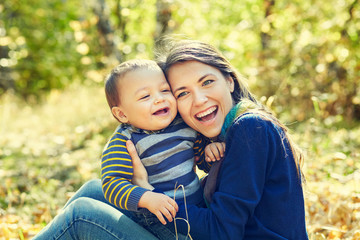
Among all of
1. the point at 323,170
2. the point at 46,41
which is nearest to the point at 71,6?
the point at 46,41

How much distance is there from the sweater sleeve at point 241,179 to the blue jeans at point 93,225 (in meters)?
0.29

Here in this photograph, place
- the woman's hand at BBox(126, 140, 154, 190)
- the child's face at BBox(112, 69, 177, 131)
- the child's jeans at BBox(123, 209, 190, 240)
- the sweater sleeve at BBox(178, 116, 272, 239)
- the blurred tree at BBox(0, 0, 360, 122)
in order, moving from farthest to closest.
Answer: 1. the blurred tree at BBox(0, 0, 360, 122)
2. the child's face at BBox(112, 69, 177, 131)
3. the woman's hand at BBox(126, 140, 154, 190)
4. the child's jeans at BBox(123, 209, 190, 240)
5. the sweater sleeve at BBox(178, 116, 272, 239)

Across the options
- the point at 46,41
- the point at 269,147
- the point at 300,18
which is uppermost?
the point at 46,41

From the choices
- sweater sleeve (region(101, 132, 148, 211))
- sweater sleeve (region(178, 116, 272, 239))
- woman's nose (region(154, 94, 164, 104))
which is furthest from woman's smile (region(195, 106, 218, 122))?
sweater sleeve (region(101, 132, 148, 211))

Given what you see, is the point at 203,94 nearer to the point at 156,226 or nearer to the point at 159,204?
the point at 159,204

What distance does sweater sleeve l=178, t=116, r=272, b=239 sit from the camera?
1679mm

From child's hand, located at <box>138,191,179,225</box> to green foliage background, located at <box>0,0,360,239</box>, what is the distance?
117cm

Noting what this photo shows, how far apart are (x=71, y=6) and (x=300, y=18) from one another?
7155 mm

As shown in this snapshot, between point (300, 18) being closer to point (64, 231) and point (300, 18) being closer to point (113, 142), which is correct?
point (113, 142)

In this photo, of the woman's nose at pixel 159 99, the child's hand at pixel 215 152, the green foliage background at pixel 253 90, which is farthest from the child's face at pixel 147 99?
the green foliage background at pixel 253 90

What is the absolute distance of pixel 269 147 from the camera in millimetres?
1709

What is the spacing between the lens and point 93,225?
186 centimetres

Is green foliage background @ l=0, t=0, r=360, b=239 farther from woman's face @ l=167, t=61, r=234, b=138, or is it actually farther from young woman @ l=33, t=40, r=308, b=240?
woman's face @ l=167, t=61, r=234, b=138

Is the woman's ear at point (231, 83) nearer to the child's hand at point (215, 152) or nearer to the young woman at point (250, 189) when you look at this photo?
the young woman at point (250, 189)
